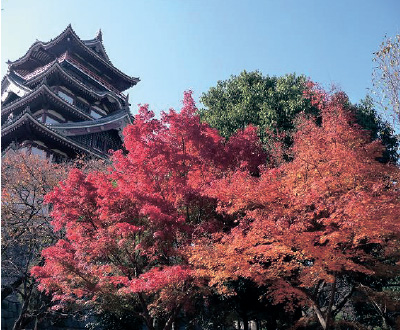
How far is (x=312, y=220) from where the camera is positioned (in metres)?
12.3

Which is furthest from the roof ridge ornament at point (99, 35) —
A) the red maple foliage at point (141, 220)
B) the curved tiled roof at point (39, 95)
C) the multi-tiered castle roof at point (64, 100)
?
the red maple foliage at point (141, 220)

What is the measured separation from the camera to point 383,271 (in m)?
13.3

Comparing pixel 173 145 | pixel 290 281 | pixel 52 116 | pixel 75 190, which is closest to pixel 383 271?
pixel 290 281

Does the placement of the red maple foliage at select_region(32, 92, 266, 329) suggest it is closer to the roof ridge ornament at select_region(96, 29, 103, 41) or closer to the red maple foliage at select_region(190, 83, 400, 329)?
the red maple foliage at select_region(190, 83, 400, 329)

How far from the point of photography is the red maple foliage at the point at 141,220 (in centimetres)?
1113

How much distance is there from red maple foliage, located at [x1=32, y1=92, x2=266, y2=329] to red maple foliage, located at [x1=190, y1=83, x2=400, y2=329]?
3.59 ft

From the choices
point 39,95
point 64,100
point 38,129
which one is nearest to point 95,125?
point 64,100

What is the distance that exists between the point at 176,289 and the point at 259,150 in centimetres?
783

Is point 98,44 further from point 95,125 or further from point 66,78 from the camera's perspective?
point 95,125

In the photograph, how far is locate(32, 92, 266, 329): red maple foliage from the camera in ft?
36.5

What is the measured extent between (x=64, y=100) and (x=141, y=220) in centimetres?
2050

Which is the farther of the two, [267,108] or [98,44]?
[98,44]

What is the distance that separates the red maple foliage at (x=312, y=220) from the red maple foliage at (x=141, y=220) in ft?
3.59

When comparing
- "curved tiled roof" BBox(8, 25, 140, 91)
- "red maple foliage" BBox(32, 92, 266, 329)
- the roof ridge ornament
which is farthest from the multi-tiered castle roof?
"red maple foliage" BBox(32, 92, 266, 329)
